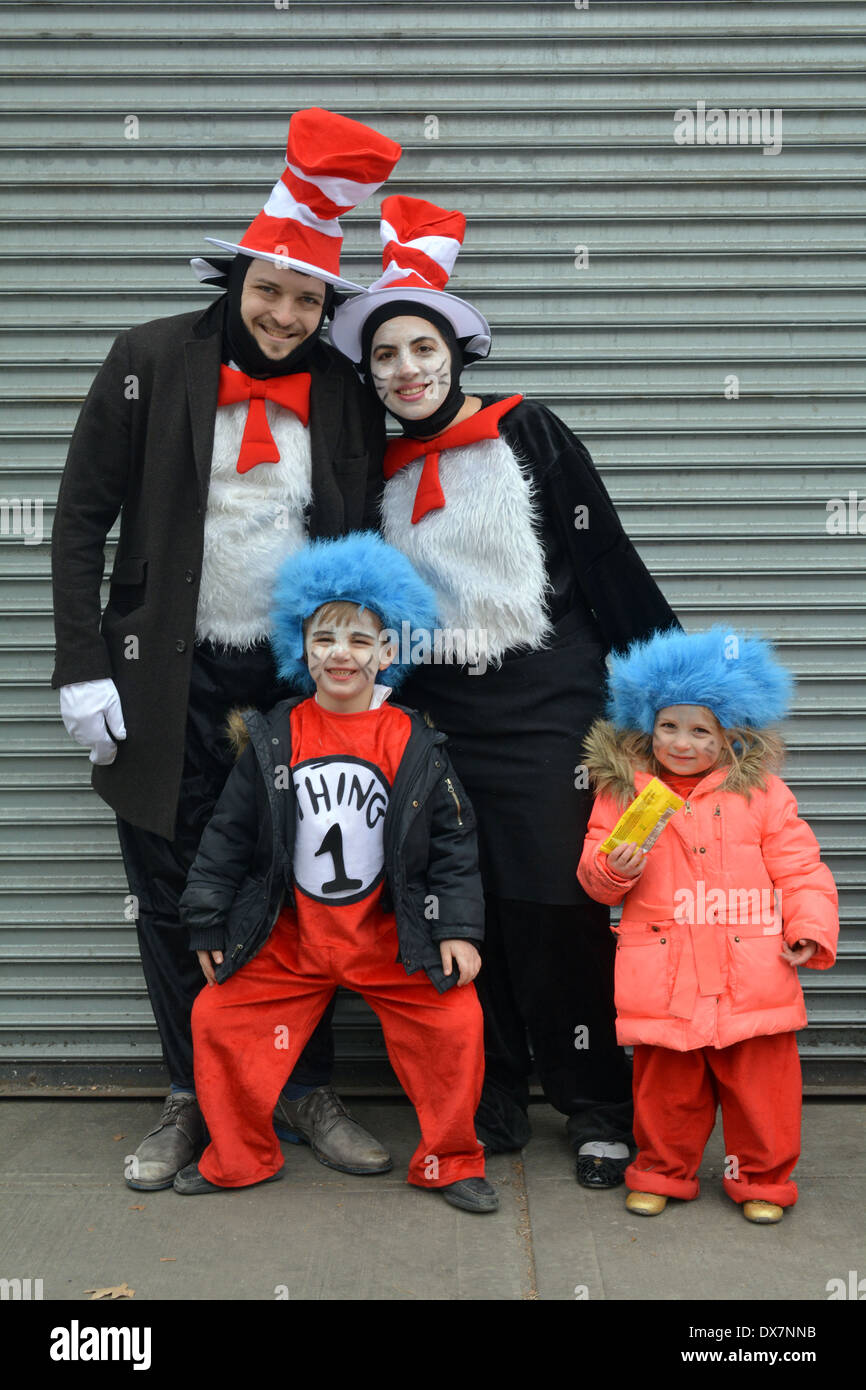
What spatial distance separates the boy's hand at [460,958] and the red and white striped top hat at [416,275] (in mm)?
1621

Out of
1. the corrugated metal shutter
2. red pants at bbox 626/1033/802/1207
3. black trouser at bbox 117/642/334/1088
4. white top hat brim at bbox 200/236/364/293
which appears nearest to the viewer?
red pants at bbox 626/1033/802/1207

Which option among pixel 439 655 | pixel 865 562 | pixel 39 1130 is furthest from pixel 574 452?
pixel 39 1130

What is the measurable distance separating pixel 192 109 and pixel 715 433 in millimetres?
1906

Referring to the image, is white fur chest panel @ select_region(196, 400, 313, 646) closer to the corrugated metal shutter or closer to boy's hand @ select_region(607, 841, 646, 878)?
the corrugated metal shutter

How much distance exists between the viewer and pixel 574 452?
3467mm

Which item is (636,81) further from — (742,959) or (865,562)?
(742,959)

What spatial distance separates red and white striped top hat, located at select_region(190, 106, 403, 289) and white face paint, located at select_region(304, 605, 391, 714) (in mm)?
888

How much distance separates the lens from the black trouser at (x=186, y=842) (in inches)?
139

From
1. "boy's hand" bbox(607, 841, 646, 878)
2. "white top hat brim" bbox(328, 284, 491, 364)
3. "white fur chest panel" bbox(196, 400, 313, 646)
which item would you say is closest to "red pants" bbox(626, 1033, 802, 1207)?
"boy's hand" bbox(607, 841, 646, 878)

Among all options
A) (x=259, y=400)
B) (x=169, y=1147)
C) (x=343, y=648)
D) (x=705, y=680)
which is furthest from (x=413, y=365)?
(x=169, y=1147)

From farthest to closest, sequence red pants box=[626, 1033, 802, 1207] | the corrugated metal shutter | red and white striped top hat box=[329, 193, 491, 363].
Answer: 1. the corrugated metal shutter
2. red and white striped top hat box=[329, 193, 491, 363]
3. red pants box=[626, 1033, 802, 1207]

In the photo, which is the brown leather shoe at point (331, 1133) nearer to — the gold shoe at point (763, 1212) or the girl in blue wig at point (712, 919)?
the girl in blue wig at point (712, 919)

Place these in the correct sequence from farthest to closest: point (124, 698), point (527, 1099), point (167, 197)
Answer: point (167, 197) < point (527, 1099) < point (124, 698)

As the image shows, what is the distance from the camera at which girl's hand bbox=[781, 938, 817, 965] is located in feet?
10.3
